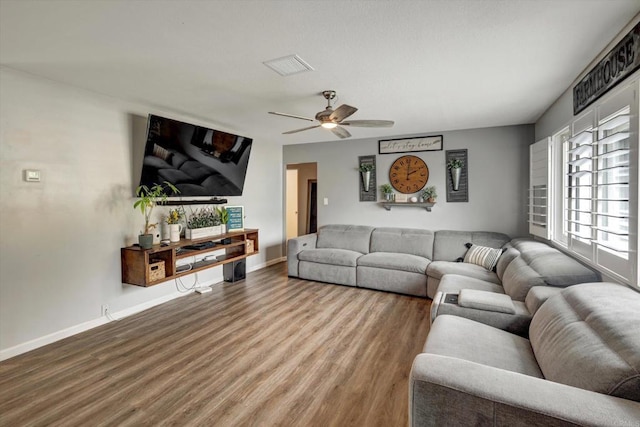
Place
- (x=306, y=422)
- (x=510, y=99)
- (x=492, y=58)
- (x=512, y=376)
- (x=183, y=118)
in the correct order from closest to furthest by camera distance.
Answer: (x=512, y=376) → (x=306, y=422) → (x=492, y=58) → (x=510, y=99) → (x=183, y=118)

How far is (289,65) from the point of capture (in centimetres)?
245

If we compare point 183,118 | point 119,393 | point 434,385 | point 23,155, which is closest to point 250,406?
point 119,393

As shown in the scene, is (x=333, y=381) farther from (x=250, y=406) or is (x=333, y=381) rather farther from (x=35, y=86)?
(x=35, y=86)

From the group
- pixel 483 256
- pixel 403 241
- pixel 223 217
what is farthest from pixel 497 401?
pixel 223 217

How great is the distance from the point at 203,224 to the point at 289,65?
256 cm

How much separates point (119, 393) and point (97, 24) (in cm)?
238

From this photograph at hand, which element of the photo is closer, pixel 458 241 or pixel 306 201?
pixel 458 241

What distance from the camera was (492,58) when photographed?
2377mm

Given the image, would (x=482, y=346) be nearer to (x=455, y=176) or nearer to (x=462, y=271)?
(x=462, y=271)

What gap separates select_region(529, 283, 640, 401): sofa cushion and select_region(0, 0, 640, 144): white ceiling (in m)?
1.61

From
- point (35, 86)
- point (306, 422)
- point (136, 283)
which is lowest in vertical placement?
point (306, 422)

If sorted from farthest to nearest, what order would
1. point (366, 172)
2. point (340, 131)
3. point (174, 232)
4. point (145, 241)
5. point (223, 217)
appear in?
point (366, 172) → point (223, 217) → point (174, 232) → point (340, 131) → point (145, 241)

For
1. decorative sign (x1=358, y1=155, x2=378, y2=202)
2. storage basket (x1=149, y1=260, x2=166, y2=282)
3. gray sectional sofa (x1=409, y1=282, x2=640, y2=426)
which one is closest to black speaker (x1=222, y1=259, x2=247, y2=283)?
storage basket (x1=149, y1=260, x2=166, y2=282)

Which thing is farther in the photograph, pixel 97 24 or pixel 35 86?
pixel 35 86
